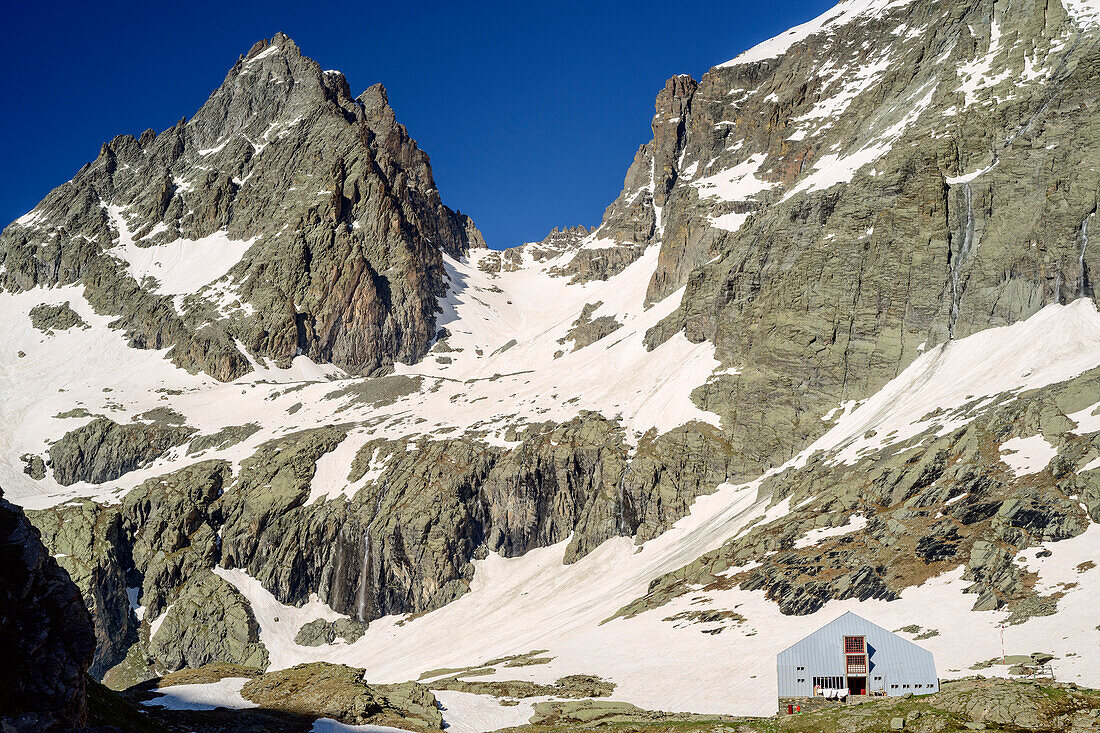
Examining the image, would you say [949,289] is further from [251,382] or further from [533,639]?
[251,382]

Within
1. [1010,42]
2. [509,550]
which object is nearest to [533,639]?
[509,550]

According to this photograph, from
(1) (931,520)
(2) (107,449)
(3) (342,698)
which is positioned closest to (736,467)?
(1) (931,520)

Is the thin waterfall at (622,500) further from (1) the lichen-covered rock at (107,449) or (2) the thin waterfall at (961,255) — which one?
(1) the lichen-covered rock at (107,449)

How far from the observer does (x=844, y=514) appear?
75.6 m

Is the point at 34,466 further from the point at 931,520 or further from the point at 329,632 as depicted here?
the point at 931,520

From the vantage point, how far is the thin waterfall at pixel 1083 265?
9388 centimetres

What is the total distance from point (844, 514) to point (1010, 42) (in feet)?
320

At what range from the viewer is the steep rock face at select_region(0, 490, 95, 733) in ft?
80.7

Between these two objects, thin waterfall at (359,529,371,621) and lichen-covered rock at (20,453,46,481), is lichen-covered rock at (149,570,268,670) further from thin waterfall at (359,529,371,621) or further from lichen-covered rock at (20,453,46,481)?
lichen-covered rock at (20,453,46,481)

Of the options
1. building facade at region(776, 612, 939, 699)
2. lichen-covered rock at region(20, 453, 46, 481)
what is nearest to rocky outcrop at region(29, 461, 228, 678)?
lichen-covered rock at region(20, 453, 46, 481)

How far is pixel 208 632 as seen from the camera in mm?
105125

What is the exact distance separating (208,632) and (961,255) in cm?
10747

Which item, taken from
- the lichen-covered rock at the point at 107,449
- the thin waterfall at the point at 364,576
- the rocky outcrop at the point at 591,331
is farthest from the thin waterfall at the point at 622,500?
the lichen-covered rock at the point at 107,449

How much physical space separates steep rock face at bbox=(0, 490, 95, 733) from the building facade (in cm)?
3214
